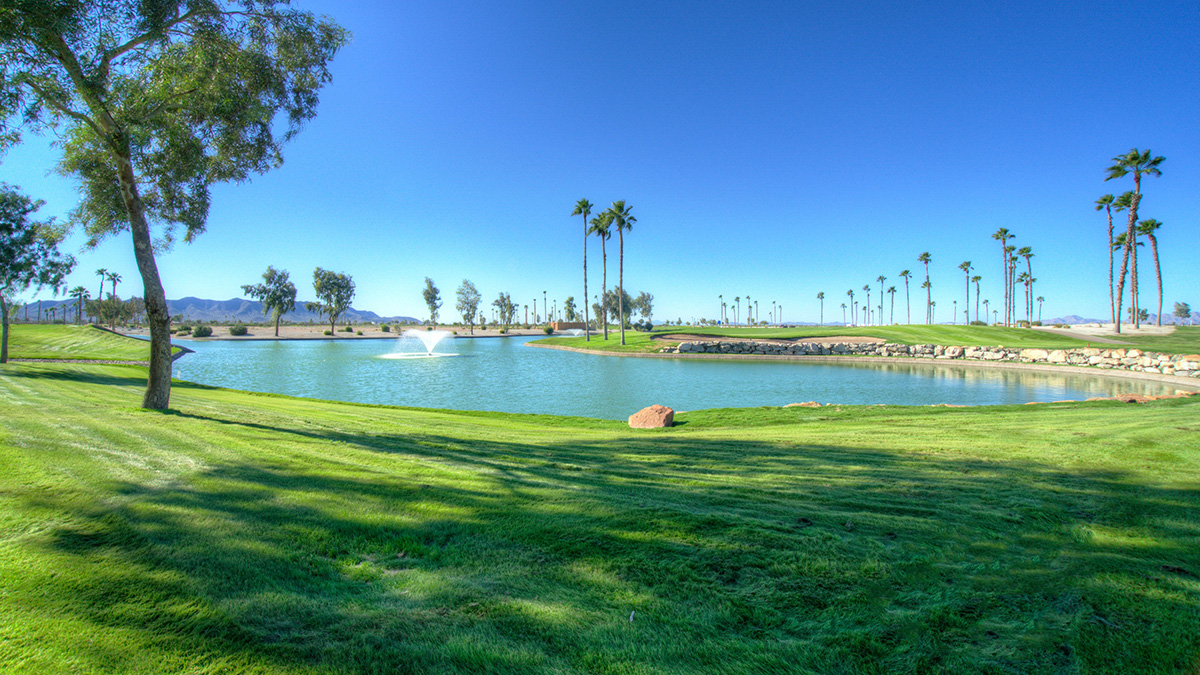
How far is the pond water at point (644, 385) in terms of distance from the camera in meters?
16.8

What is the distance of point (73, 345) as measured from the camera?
28656 mm

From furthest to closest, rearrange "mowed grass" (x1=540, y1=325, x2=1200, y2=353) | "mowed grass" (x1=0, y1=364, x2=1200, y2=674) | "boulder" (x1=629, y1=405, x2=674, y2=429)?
"mowed grass" (x1=540, y1=325, x2=1200, y2=353)
"boulder" (x1=629, y1=405, x2=674, y2=429)
"mowed grass" (x1=0, y1=364, x2=1200, y2=674)

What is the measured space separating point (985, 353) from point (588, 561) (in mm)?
37583

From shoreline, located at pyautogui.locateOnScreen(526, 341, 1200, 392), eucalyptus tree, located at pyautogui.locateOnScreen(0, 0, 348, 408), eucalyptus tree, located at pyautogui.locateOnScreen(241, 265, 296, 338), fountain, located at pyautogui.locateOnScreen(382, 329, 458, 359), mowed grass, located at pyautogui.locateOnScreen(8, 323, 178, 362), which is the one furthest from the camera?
eucalyptus tree, located at pyautogui.locateOnScreen(241, 265, 296, 338)

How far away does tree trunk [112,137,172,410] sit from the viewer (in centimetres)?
790

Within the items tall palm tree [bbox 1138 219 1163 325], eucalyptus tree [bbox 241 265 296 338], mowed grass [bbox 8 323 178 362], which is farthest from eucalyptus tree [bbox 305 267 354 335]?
tall palm tree [bbox 1138 219 1163 325]

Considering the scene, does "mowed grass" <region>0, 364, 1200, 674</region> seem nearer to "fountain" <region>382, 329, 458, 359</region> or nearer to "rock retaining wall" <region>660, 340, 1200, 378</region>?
"rock retaining wall" <region>660, 340, 1200, 378</region>

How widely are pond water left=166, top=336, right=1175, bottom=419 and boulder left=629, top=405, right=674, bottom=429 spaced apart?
3.16 metres

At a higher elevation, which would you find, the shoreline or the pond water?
the shoreline

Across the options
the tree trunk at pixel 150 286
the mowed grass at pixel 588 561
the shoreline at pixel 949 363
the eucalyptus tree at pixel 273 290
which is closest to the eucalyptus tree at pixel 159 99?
the tree trunk at pixel 150 286

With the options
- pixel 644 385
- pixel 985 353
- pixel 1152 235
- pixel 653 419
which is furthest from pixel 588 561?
pixel 1152 235

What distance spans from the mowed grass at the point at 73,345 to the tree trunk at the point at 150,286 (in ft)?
74.6

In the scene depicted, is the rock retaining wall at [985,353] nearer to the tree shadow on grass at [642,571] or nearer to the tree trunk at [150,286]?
the tree shadow on grass at [642,571]

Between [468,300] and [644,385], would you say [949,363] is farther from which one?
[468,300]
